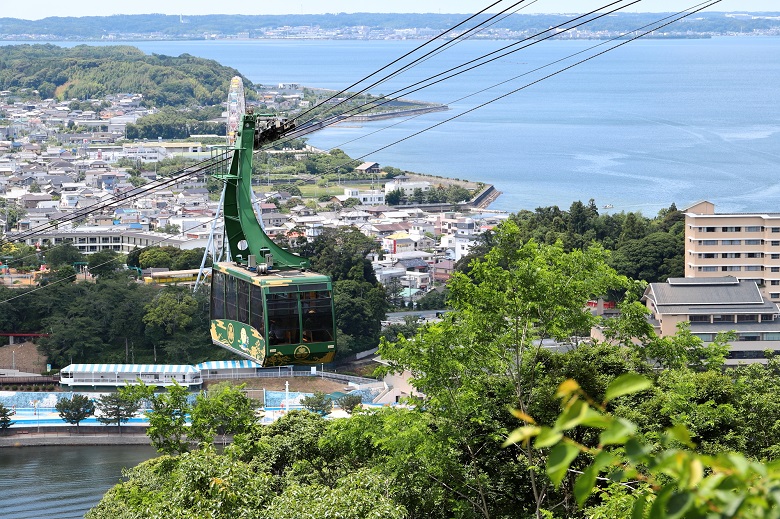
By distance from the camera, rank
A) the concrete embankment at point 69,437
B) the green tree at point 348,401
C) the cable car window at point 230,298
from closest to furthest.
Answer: the cable car window at point 230,298 < the concrete embankment at point 69,437 < the green tree at point 348,401

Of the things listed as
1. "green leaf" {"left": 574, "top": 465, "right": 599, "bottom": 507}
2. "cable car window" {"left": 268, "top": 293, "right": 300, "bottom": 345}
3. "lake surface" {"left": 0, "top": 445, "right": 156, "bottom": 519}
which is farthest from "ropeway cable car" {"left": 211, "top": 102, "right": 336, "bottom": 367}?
"lake surface" {"left": 0, "top": 445, "right": 156, "bottom": 519}

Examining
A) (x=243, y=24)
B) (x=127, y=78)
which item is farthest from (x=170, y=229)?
(x=243, y=24)

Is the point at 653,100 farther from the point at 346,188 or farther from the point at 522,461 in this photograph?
the point at 522,461

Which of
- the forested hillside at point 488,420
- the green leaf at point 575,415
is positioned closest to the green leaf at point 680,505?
→ the green leaf at point 575,415

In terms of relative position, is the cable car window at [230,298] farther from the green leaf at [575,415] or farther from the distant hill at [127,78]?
the distant hill at [127,78]

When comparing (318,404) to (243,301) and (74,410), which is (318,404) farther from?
(243,301)

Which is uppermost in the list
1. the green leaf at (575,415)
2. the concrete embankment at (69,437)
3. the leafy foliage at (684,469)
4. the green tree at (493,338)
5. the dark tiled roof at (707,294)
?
the green leaf at (575,415)
